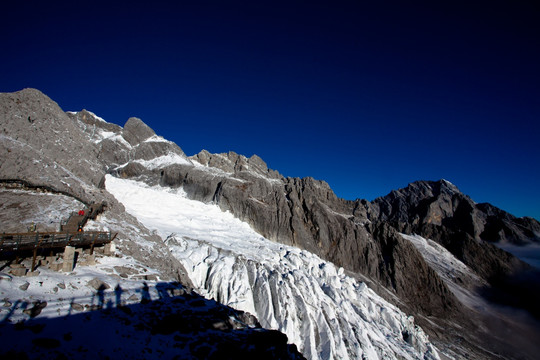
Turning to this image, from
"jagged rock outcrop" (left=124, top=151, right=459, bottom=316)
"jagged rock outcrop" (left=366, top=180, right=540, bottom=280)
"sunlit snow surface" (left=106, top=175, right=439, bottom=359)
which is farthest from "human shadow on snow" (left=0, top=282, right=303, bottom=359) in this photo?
"jagged rock outcrop" (left=366, top=180, right=540, bottom=280)

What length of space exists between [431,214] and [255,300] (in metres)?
145

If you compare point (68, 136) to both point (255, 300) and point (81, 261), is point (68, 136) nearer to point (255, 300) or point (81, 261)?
point (81, 261)

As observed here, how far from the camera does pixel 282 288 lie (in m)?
42.9

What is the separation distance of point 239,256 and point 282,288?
9861 millimetres

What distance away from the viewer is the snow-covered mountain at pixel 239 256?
17.0 meters

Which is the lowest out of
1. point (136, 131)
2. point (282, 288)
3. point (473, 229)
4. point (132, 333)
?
point (282, 288)

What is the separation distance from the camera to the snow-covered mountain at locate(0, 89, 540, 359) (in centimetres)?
1697

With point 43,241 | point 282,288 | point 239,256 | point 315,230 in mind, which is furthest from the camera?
point 315,230

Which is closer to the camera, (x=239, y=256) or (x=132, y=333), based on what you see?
(x=132, y=333)

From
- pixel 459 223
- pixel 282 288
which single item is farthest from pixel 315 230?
pixel 459 223

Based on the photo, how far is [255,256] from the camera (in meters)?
50.9

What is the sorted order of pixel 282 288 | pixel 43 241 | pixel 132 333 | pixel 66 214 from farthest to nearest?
pixel 282 288 < pixel 66 214 < pixel 43 241 < pixel 132 333

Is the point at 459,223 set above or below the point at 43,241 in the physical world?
above

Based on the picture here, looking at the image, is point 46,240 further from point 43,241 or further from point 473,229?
point 473,229
